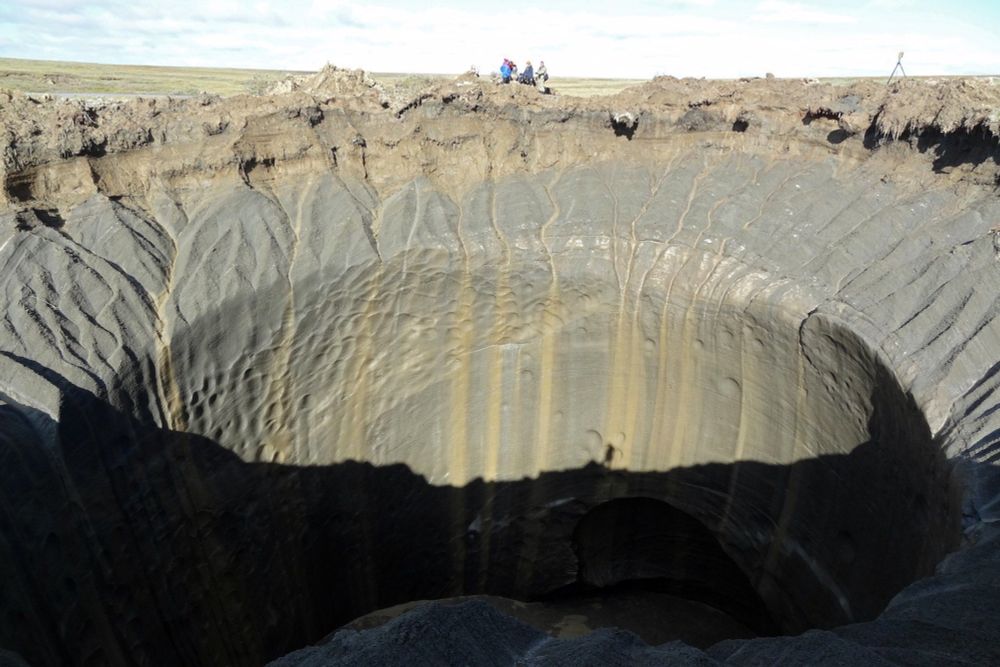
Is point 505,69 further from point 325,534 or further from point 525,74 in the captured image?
point 325,534

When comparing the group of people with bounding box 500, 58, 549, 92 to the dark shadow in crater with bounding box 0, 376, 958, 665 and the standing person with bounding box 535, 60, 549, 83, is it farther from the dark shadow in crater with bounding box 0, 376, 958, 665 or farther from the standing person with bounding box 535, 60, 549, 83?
the dark shadow in crater with bounding box 0, 376, 958, 665

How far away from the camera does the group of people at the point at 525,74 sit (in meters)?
11.7

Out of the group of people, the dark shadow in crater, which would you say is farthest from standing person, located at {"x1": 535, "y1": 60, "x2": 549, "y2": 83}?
the dark shadow in crater

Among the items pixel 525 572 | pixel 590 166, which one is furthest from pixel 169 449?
pixel 590 166

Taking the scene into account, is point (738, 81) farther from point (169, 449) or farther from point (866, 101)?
point (169, 449)

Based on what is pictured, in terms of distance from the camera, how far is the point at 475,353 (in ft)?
30.3

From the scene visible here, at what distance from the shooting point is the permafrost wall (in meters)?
6.26

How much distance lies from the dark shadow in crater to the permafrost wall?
0.12 ft

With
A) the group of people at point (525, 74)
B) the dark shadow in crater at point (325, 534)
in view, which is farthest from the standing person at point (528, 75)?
the dark shadow in crater at point (325, 534)

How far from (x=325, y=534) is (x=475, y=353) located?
→ 296 cm

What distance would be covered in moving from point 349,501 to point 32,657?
152 inches

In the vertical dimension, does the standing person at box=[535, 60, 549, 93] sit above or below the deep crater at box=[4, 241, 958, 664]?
above

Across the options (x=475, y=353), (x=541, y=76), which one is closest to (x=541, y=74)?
(x=541, y=76)

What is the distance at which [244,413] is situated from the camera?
7500mm
